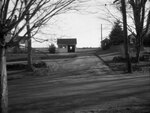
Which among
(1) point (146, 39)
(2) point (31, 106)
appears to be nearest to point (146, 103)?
(2) point (31, 106)

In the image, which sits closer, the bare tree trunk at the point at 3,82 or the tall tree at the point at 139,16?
the bare tree trunk at the point at 3,82

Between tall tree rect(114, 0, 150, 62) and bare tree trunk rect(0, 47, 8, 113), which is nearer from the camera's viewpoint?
bare tree trunk rect(0, 47, 8, 113)

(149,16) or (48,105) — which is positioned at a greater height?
(149,16)

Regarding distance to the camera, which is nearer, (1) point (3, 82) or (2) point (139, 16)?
(1) point (3, 82)

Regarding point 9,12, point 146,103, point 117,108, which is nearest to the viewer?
point 9,12

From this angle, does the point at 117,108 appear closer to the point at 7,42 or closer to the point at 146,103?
the point at 146,103

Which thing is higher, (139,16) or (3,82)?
(139,16)

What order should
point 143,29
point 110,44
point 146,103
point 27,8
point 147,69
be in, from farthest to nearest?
point 110,44 < point 143,29 < point 147,69 < point 146,103 < point 27,8

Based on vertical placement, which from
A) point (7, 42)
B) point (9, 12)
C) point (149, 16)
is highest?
point (149, 16)

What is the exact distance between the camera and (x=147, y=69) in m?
20.9

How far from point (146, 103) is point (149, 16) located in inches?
720

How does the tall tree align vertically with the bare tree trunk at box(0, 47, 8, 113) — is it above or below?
above

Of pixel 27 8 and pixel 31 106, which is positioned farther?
pixel 31 106

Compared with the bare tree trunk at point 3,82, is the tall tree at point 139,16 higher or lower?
higher
